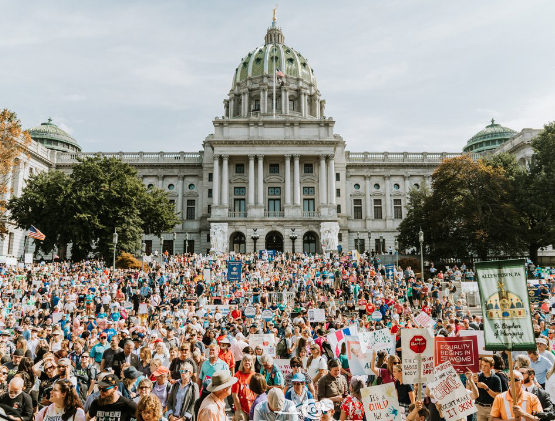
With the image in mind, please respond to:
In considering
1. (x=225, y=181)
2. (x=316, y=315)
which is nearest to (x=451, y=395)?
(x=316, y=315)

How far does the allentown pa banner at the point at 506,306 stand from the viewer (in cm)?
641

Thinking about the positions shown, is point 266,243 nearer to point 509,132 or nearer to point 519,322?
point 509,132

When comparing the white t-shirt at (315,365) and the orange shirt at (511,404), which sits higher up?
the white t-shirt at (315,365)

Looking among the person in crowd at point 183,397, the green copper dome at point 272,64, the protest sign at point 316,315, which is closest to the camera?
the person in crowd at point 183,397

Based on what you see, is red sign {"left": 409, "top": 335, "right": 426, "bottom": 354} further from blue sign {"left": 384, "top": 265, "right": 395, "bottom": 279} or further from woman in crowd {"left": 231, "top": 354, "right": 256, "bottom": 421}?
blue sign {"left": 384, "top": 265, "right": 395, "bottom": 279}

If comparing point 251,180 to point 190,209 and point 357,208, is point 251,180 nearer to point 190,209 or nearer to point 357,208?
point 190,209

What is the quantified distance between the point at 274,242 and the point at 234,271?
28.4m

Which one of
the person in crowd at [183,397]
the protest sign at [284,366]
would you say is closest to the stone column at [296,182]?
the protest sign at [284,366]

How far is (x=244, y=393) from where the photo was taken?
322 inches

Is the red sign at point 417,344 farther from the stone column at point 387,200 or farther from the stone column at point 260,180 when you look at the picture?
the stone column at point 387,200

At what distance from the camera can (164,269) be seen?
3478 cm

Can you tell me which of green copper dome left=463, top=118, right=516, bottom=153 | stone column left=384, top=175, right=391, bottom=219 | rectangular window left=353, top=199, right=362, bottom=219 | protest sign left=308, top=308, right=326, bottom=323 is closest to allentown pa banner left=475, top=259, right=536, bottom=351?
protest sign left=308, top=308, right=326, bottom=323

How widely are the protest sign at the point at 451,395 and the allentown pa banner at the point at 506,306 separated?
75 cm

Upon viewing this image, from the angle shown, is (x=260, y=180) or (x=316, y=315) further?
(x=260, y=180)
